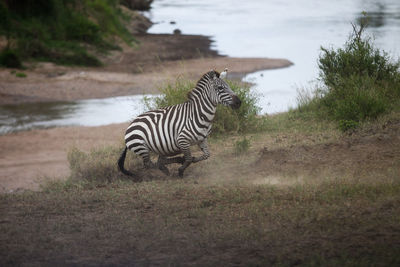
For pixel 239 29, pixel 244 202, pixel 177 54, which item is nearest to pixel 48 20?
pixel 177 54

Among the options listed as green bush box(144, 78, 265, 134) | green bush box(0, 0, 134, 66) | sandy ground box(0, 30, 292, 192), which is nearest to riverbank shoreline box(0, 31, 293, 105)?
sandy ground box(0, 30, 292, 192)

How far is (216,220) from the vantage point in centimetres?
688

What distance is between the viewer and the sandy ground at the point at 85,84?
14617mm

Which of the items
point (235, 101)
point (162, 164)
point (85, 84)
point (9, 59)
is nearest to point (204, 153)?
point (162, 164)

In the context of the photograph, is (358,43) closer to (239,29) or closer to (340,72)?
(340,72)

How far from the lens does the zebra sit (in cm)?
944

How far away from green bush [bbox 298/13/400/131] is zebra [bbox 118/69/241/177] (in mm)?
3676

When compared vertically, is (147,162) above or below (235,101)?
below

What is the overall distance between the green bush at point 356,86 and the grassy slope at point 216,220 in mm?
2974

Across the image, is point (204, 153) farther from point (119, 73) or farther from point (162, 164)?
point (119, 73)

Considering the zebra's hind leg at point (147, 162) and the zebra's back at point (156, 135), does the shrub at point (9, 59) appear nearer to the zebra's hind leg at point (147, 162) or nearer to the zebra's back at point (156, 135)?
the zebra's back at point (156, 135)

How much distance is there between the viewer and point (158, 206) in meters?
7.69

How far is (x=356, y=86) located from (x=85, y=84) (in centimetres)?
1584

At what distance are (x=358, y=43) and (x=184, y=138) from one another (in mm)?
7001
